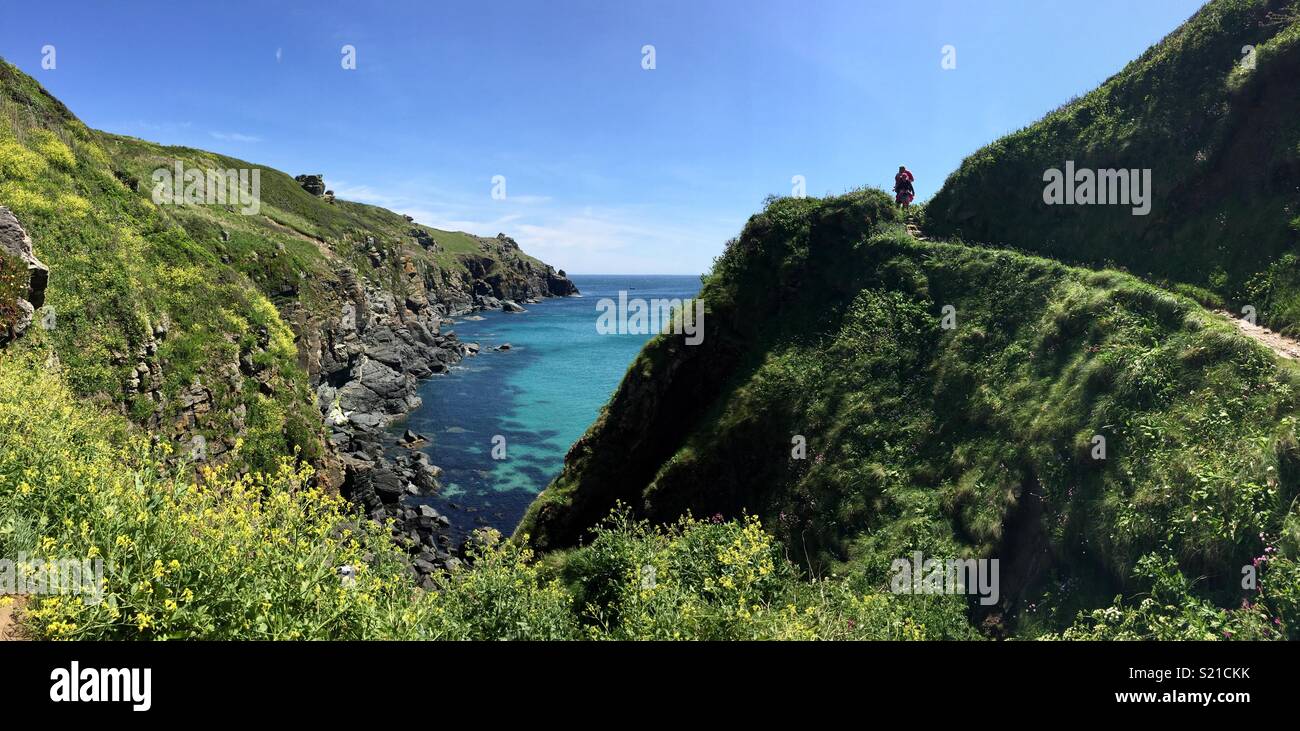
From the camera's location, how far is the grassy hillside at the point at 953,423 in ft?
38.4

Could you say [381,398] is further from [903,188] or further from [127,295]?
[903,188]

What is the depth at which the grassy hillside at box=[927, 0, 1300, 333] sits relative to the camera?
1634 centimetres

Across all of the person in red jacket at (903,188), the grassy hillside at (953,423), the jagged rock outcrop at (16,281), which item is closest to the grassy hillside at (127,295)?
the jagged rock outcrop at (16,281)

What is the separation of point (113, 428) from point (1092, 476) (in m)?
29.3

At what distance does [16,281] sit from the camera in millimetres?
16312

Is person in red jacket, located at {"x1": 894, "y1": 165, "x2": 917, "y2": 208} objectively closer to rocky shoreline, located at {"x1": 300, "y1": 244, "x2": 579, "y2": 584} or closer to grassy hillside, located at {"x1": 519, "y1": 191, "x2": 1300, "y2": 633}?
grassy hillside, located at {"x1": 519, "y1": 191, "x2": 1300, "y2": 633}

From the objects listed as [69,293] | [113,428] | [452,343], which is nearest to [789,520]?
[113,428]

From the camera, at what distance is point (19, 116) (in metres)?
25.2

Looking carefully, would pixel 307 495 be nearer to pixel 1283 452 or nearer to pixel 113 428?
pixel 113 428

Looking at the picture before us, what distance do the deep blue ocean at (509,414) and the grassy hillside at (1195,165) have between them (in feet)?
86.3

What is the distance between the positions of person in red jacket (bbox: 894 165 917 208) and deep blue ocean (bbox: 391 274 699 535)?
20466 millimetres

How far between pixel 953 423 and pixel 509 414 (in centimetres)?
4894

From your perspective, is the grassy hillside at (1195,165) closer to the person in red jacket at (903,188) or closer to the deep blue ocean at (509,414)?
the person in red jacket at (903,188)

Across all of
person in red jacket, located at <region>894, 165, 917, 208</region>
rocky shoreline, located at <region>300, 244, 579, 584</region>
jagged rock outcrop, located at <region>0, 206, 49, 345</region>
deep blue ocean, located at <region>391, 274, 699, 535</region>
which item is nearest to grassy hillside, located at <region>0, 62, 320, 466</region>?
jagged rock outcrop, located at <region>0, 206, 49, 345</region>
